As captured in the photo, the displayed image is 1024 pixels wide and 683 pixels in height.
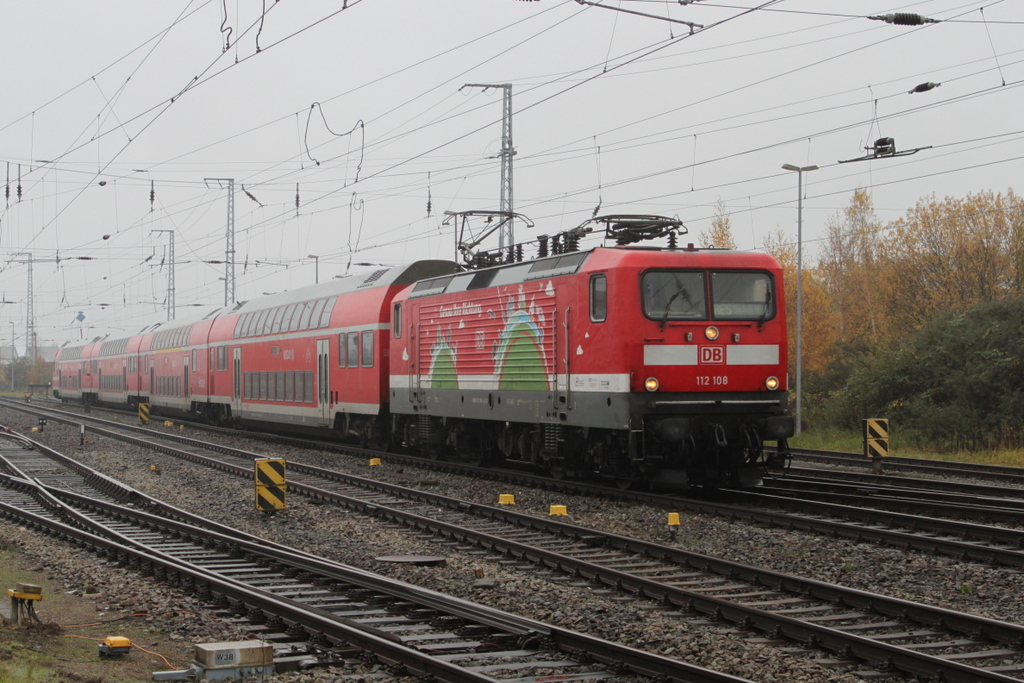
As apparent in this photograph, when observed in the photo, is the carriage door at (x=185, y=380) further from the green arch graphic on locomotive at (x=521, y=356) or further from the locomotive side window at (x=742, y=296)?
the locomotive side window at (x=742, y=296)

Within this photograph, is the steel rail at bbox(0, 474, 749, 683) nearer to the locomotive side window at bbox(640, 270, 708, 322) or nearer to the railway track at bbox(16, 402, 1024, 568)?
the railway track at bbox(16, 402, 1024, 568)

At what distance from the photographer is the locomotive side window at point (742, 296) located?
14.6m

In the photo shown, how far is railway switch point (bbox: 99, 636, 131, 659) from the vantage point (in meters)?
7.29

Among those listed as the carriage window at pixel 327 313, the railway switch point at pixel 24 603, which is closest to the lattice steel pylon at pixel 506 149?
the carriage window at pixel 327 313

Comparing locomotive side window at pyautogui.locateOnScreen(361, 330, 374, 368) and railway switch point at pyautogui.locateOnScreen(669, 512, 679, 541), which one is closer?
railway switch point at pyautogui.locateOnScreen(669, 512, 679, 541)

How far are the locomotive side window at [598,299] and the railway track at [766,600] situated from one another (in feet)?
10.2

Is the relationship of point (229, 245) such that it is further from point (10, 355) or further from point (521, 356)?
point (10, 355)

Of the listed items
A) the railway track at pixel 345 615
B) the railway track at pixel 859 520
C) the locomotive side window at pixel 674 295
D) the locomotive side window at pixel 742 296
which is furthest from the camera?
the locomotive side window at pixel 742 296

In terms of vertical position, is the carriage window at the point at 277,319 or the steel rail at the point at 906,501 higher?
the carriage window at the point at 277,319

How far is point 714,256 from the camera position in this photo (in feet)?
48.5

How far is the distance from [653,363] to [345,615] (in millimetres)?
6831

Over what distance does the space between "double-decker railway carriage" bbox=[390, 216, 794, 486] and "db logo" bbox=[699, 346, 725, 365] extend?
14 mm

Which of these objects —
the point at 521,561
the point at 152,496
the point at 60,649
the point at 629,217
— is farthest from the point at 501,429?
the point at 60,649

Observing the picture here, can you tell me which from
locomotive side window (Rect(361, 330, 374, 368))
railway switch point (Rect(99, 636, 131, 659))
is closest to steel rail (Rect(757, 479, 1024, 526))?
railway switch point (Rect(99, 636, 131, 659))
